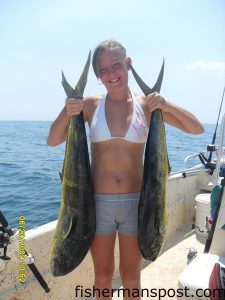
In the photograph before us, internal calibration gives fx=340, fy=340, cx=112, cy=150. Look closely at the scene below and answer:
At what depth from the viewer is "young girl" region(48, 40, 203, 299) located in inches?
92.0

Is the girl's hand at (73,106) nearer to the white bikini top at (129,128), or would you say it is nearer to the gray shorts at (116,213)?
the white bikini top at (129,128)

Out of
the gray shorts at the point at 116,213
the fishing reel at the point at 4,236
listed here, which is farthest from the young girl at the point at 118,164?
the fishing reel at the point at 4,236

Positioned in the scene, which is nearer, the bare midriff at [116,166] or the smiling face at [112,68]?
the smiling face at [112,68]

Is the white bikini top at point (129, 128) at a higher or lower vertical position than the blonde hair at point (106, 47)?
lower

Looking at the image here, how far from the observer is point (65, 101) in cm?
223

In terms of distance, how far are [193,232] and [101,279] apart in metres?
2.89

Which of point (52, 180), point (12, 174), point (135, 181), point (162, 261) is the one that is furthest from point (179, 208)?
point (12, 174)

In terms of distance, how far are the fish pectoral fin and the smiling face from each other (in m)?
0.89

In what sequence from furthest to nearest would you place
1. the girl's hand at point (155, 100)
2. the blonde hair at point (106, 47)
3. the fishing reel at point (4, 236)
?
the fishing reel at point (4, 236) → the blonde hair at point (106, 47) → the girl's hand at point (155, 100)

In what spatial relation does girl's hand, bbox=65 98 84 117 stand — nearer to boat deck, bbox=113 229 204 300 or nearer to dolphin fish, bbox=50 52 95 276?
dolphin fish, bbox=50 52 95 276

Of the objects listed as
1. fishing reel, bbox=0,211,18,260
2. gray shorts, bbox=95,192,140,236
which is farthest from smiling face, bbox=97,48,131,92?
fishing reel, bbox=0,211,18,260

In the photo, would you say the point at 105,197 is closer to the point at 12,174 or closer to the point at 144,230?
the point at 144,230

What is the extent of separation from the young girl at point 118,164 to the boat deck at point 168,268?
24.8 inches

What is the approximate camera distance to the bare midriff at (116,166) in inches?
93.0
